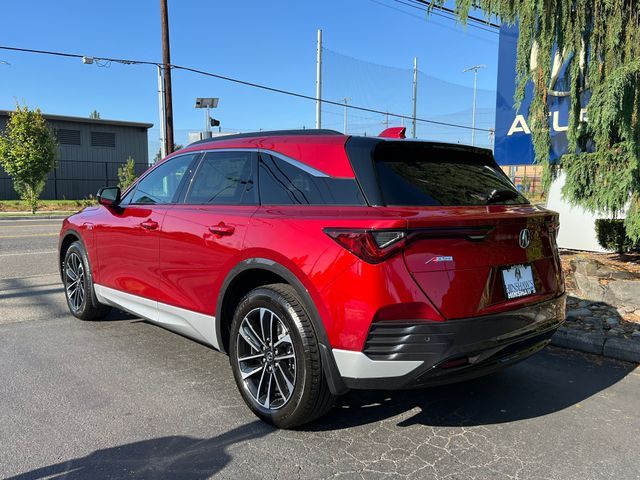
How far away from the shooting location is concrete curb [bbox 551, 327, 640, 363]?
4517 mm

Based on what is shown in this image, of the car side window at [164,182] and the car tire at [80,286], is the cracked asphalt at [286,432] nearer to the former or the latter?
the car tire at [80,286]

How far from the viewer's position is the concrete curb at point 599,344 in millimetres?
4517

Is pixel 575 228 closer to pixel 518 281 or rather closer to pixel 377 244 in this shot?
pixel 518 281

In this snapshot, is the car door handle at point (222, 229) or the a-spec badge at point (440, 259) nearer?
the a-spec badge at point (440, 259)

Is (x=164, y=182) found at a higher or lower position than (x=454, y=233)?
higher

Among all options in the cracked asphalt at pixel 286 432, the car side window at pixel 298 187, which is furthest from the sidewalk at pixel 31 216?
the car side window at pixel 298 187

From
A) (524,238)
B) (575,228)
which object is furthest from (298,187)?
(575,228)

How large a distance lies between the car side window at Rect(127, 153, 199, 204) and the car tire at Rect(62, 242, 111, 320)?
1075 mm

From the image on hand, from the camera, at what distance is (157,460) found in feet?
9.25

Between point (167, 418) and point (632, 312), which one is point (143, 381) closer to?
point (167, 418)

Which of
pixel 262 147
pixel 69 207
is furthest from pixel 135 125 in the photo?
pixel 262 147

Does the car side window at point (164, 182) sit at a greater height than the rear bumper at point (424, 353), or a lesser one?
greater

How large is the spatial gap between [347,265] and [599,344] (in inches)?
127

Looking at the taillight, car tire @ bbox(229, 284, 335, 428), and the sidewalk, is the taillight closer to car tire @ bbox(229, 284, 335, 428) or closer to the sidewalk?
car tire @ bbox(229, 284, 335, 428)
